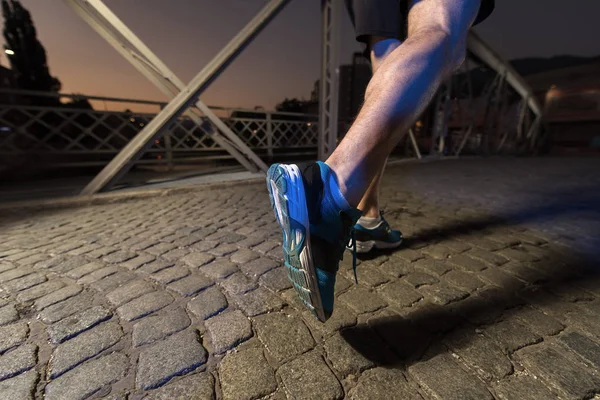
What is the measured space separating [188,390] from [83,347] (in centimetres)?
47

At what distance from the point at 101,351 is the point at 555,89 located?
14.5 m

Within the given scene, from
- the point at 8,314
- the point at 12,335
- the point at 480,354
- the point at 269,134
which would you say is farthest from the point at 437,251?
the point at 269,134

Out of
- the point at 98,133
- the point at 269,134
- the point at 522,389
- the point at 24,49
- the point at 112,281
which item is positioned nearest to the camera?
the point at 522,389

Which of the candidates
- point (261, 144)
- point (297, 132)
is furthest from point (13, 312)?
point (297, 132)

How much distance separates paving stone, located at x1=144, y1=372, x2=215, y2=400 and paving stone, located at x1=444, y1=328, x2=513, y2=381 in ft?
2.61

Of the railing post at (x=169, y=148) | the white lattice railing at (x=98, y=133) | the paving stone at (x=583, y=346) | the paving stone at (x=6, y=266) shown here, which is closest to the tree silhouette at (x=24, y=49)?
the white lattice railing at (x=98, y=133)

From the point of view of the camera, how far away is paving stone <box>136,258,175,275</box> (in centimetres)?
150

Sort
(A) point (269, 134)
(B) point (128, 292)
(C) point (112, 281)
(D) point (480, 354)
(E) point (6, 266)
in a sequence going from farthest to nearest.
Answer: (A) point (269, 134) < (E) point (6, 266) < (C) point (112, 281) < (B) point (128, 292) < (D) point (480, 354)

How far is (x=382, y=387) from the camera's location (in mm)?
753

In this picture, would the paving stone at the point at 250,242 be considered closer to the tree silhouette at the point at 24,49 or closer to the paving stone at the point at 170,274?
the paving stone at the point at 170,274

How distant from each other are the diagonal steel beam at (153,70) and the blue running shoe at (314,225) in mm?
3574

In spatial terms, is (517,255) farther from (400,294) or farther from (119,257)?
(119,257)

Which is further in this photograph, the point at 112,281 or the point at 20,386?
the point at 112,281

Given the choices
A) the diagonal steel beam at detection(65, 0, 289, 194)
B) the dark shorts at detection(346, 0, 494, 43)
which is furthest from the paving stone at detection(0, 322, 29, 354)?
the diagonal steel beam at detection(65, 0, 289, 194)
